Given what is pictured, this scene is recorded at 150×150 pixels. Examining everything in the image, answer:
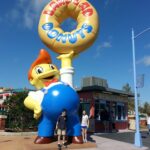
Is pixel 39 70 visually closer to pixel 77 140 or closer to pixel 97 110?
pixel 77 140

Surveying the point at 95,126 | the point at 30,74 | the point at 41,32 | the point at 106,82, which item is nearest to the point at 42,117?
the point at 30,74

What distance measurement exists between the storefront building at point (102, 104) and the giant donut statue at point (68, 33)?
9.31 metres

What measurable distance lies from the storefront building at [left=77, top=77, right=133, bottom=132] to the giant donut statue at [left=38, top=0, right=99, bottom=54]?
30.5 ft

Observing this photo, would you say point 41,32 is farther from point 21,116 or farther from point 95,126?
point 95,126

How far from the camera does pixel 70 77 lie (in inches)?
585

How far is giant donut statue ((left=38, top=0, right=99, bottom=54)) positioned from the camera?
15.2 m

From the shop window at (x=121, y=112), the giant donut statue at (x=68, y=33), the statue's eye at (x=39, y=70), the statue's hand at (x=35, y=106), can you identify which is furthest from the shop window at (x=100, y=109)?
the statue's hand at (x=35, y=106)

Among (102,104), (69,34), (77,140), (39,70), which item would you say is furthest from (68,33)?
(102,104)

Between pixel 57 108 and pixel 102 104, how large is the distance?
12.8 metres

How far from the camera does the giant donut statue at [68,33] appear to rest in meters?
15.2

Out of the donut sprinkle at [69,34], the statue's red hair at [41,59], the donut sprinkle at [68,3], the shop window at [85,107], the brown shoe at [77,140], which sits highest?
the donut sprinkle at [68,3]

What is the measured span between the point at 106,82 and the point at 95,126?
232 inches

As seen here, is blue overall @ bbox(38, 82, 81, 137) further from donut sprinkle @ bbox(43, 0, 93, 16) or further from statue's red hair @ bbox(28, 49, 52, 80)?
donut sprinkle @ bbox(43, 0, 93, 16)

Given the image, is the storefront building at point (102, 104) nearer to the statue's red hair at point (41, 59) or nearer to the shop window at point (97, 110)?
the shop window at point (97, 110)
